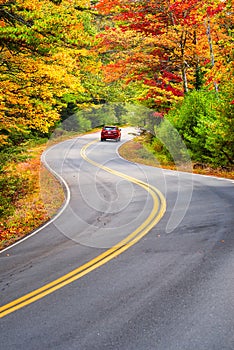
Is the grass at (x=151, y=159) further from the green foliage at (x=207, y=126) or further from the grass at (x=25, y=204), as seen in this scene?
the grass at (x=25, y=204)

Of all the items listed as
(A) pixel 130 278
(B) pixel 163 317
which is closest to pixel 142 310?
(B) pixel 163 317

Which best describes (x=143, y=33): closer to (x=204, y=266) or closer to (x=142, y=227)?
(x=142, y=227)

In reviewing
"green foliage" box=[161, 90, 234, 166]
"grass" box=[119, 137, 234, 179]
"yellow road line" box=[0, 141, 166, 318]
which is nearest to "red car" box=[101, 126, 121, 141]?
"grass" box=[119, 137, 234, 179]

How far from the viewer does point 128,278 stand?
661 cm

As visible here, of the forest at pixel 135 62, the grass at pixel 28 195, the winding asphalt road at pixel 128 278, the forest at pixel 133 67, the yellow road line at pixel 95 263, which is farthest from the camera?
the grass at pixel 28 195

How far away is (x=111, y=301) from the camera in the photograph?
19.1 ft

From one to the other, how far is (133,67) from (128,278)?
18.8 metres

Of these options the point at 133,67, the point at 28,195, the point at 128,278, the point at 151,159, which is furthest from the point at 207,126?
the point at 128,278

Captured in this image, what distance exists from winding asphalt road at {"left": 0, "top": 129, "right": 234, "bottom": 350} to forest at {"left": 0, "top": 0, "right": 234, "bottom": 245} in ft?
11.8

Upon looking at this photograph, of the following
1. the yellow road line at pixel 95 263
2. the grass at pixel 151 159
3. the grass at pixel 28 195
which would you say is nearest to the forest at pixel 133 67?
the grass at pixel 28 195

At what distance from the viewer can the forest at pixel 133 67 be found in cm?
1089

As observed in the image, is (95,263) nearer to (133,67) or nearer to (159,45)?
(133,67)

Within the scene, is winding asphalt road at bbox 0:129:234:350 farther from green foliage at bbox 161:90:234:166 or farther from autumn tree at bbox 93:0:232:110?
autumn tree at bbox 93:0:232:110

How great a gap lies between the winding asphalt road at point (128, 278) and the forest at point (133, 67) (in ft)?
11.8
